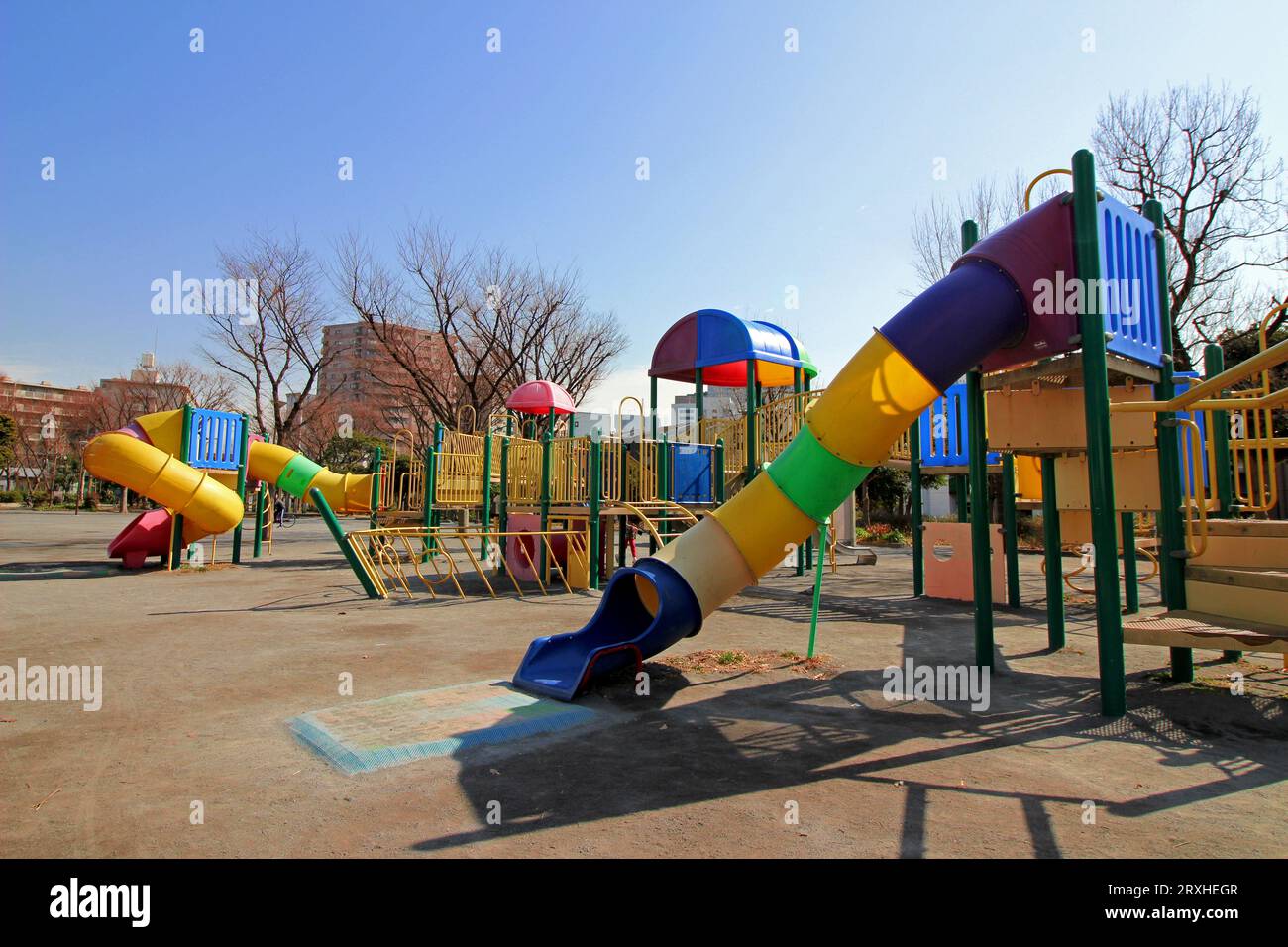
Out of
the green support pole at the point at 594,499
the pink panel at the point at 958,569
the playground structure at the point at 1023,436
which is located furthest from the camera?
the green support pole at the point at 594,499

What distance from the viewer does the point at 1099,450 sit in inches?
214

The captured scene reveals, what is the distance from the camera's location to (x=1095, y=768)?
4227 millimetres

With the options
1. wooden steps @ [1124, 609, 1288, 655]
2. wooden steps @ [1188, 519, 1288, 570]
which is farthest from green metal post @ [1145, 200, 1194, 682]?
wooden steps @ [1124, 609, 1288, 655]

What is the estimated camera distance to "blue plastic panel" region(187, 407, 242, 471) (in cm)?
1689

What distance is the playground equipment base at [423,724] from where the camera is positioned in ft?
14.7

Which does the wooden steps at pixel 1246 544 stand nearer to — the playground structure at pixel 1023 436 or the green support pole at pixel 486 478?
the playground structure at pixel 1023 436

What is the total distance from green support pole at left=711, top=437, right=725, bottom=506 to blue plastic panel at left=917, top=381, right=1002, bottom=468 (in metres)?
3.83

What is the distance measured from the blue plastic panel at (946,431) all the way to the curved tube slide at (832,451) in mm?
6913

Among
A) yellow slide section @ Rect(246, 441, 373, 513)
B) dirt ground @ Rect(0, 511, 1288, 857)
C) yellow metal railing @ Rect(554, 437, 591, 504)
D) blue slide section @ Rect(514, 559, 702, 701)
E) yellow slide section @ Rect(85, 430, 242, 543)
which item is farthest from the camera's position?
yellow slide section @ Rect(246, 441, 373, 513)

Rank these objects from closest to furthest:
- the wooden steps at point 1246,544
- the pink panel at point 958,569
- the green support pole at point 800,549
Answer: the wooden steps at point 1246,544 < the pink panel at point 958,569 < the green support pole at point 800,549

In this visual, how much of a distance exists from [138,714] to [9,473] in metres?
86.4

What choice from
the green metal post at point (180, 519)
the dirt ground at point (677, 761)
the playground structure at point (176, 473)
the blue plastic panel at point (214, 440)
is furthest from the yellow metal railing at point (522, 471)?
the green metal post at point (180, 519)

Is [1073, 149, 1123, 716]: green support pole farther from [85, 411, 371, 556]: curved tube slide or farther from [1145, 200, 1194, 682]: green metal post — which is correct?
[85, 411, 371, 556]: curved tube slide
